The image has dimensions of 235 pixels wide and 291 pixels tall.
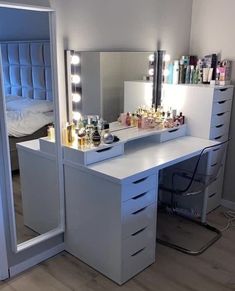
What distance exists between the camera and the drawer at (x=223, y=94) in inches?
103

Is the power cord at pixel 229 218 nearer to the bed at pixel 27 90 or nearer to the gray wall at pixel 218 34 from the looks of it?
the gray wall at pixel 218 34

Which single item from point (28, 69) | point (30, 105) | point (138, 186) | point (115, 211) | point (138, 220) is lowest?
point (138, 220)

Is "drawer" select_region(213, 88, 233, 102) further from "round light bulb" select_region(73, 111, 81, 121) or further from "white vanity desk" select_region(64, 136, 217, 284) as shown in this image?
"round light bulb" select_region(73, 111, 81, 121)

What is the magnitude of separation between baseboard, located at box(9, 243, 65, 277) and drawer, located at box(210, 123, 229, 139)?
1.50 metres

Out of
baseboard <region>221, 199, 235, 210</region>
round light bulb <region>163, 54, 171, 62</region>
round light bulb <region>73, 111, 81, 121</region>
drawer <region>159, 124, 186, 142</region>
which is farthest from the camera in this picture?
baseboard <region>221, 199, 235, 210</region>

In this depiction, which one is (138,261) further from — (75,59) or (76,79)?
(75,59)

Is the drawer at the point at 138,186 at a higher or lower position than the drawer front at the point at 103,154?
lower

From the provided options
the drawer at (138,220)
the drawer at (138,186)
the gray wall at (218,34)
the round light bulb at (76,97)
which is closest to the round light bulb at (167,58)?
the gray wall at (218,34)

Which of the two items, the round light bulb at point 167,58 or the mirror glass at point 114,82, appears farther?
the round light bulb at point 167,58

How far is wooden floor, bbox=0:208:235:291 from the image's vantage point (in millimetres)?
1999

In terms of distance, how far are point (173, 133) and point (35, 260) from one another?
56.7 inches

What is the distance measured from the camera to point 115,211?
1915mm

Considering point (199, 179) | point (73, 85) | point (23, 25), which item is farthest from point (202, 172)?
point (23, 25)

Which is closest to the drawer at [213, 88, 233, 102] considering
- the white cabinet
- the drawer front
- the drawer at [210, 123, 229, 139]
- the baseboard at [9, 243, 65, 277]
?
the white cabinet
